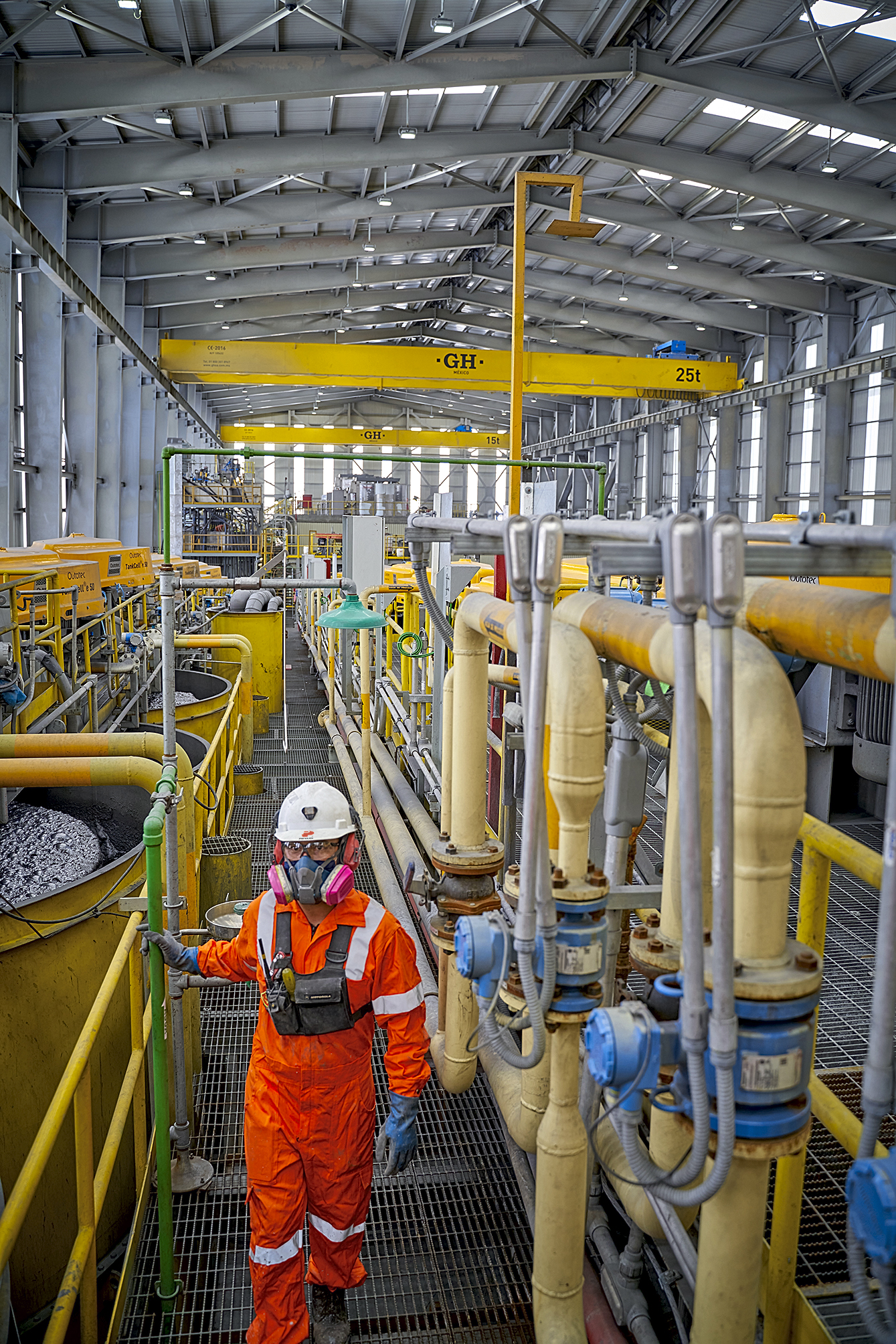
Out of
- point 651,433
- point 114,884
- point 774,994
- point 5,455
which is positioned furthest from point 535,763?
point 651,433

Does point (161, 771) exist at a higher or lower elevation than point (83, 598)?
lower

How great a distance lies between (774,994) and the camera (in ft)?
5.03

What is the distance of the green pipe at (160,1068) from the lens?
285cm

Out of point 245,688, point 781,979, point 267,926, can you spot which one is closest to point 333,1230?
point 267,926

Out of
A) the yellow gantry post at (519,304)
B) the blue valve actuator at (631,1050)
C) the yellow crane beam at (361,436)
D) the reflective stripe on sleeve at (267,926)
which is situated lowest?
the reflective stripe on sleeve at (267,926)

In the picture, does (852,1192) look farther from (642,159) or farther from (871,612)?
(642,159)

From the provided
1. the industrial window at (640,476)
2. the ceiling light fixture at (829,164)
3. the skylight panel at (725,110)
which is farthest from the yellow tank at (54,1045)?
the industrial window at (640,476)

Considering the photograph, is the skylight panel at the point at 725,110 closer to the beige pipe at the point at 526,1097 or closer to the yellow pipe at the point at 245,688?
the yellow pipe at the point at 245,688

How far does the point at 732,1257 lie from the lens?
66.2 inches

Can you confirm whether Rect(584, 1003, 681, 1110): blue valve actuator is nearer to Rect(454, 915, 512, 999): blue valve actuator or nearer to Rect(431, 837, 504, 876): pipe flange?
Rect(454, 915, 512, 999): blue valve actuator

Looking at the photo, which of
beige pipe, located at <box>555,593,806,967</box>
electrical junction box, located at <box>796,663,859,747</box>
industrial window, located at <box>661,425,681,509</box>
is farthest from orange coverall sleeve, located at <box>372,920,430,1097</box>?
industrial window, located at <box>661,425,681,509</box>

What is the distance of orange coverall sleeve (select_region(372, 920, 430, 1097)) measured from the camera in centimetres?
270

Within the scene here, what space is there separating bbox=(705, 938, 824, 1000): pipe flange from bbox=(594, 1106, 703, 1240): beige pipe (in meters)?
0.37

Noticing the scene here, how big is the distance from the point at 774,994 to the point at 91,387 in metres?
16.5
